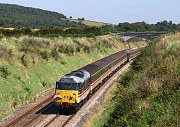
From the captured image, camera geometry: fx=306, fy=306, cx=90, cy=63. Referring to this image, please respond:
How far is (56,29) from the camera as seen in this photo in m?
73.5

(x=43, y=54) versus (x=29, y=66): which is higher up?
(x=43, y=54)

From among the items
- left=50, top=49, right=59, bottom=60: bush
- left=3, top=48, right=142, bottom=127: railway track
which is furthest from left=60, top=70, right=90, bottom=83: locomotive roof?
left=50, top=49, right=59, bottom=60: bush

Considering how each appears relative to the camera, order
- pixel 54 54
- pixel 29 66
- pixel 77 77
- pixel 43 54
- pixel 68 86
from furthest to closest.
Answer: pixel 54 54 → pixel 43 54 → pixel 29 66 → pixel 77 77 → pixel 68 86

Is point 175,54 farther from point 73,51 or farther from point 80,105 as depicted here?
point 73,51

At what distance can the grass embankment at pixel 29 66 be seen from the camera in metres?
29.0

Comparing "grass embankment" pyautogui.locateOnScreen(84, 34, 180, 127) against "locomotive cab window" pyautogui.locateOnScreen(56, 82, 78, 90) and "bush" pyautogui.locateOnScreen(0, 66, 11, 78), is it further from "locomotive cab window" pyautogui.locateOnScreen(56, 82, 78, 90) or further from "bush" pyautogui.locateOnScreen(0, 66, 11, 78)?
"bush" pyautogui.locateOnScreen(0, 66, 11, 78)

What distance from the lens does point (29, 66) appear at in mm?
35906

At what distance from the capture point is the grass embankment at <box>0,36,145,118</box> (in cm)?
2895

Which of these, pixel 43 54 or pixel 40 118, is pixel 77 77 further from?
pixel 43 54

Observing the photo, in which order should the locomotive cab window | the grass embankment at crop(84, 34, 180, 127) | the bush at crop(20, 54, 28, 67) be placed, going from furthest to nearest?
the bush at crop(20, 54, 28, 67)
the locomotive cab window
the grass embankment at crop(84, 34, 180, 127)

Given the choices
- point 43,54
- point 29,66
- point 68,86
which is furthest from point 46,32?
point 68,86

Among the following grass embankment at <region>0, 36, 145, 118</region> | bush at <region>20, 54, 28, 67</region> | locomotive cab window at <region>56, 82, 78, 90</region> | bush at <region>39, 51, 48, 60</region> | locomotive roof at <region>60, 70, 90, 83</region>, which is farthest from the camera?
bush at <region>39, 51, 48, 60</region>

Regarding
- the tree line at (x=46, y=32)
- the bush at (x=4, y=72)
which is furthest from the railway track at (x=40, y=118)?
the tree line at (x=46, y=32)

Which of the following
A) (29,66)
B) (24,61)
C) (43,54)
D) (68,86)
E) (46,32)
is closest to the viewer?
(68,86)
